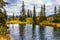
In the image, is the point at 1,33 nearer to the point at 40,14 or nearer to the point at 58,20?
the point at 58,20

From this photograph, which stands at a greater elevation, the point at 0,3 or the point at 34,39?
the point at 0,3

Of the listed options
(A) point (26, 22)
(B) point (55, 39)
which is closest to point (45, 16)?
(A) point (26, 22)

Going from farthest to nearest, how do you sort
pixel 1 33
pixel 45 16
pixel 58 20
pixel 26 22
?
1. pixel 45 16
2. pixel 26 22
3. pixel 58 20
4. pixel 1 33

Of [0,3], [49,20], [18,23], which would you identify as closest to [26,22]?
[18,23]

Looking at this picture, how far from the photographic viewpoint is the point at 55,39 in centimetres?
1709

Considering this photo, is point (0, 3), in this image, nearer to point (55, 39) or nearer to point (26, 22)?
point (55, 39)

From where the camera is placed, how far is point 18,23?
139 ft

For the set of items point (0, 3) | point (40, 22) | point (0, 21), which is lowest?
point (40, 22)

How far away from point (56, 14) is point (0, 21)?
29941mm

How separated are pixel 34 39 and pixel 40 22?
27345 millimetres

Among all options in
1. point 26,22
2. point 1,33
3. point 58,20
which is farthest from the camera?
point 26,22

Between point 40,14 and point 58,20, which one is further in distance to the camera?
point 40,14

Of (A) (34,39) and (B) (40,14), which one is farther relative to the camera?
(B) (40,14)

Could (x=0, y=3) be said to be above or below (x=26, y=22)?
above
